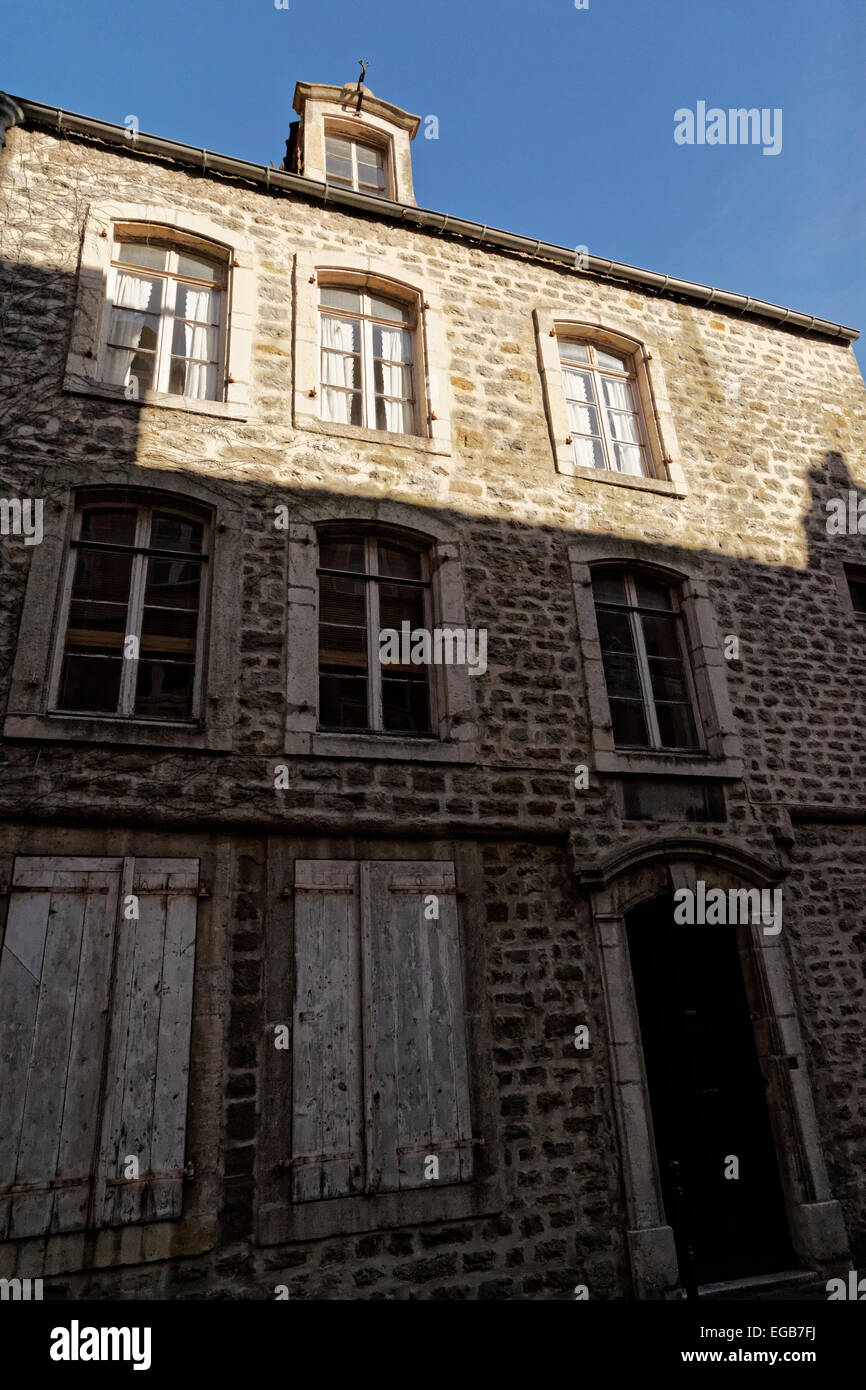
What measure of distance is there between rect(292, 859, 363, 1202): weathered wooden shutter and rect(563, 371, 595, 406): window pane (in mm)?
4974

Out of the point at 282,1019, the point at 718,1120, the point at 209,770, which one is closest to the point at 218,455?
the point at 209,770

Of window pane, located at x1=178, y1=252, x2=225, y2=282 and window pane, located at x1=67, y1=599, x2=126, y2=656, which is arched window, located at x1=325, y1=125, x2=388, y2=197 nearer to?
window pane, located at x1=178, y1=252, x2=225, y2=282

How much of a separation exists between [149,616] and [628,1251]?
4.92 metres

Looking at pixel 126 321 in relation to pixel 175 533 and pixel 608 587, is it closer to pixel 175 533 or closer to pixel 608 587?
pixel 175 533

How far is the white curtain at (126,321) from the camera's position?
583 centimetres

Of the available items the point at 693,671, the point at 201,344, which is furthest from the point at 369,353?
the point at 693,671

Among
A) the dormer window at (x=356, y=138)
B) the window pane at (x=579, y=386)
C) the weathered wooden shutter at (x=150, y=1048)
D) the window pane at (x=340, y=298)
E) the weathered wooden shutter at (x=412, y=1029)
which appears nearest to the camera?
the weathered wooden shutter at (x=150, y=1048)

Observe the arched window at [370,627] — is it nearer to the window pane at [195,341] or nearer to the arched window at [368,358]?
the arched window at [368,358]

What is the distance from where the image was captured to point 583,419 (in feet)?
24.0

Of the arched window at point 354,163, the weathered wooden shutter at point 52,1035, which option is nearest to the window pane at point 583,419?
the arched window at point 354,163

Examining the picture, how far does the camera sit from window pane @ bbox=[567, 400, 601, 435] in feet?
23.7

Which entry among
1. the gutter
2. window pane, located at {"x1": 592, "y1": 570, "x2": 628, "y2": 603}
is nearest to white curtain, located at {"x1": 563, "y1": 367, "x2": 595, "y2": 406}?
the gutter

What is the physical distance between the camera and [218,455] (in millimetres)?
5652

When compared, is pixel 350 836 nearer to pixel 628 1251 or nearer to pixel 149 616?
pixel 149 616
